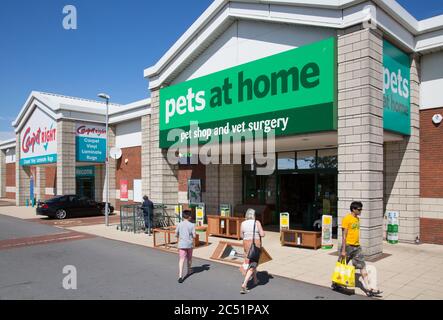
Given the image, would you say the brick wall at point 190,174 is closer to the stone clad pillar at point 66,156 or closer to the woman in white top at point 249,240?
the stone clad pillar at point 66,156

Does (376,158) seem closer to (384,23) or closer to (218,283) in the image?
(384,23)

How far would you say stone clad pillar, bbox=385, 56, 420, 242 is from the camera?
12.6 meters

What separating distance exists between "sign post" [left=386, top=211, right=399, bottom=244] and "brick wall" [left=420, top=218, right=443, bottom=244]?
0.93 m

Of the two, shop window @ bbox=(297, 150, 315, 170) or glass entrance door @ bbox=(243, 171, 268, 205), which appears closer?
shop window @ bbox=(297, 150, 315, 170)

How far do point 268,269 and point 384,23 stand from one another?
8310 millimetres

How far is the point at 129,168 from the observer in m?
26.1

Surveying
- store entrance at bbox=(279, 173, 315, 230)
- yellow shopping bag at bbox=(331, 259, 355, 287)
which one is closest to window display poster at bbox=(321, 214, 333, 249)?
store entrance at bbox=(279, 173, 315, 230)

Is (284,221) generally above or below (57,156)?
below

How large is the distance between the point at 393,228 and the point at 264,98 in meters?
6.45

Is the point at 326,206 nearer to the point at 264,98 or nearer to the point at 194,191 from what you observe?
the point at 264,98

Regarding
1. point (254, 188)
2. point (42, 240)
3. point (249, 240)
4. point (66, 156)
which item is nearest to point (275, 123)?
point (249, 240)

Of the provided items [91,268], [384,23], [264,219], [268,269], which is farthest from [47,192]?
[384,23]

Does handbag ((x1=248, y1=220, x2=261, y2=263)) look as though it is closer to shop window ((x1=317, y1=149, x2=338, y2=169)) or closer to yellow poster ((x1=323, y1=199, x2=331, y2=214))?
yellow poster ((x1=323, y1=199, x2=331, y2=214))

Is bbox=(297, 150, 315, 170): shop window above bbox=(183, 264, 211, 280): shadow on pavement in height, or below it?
above
